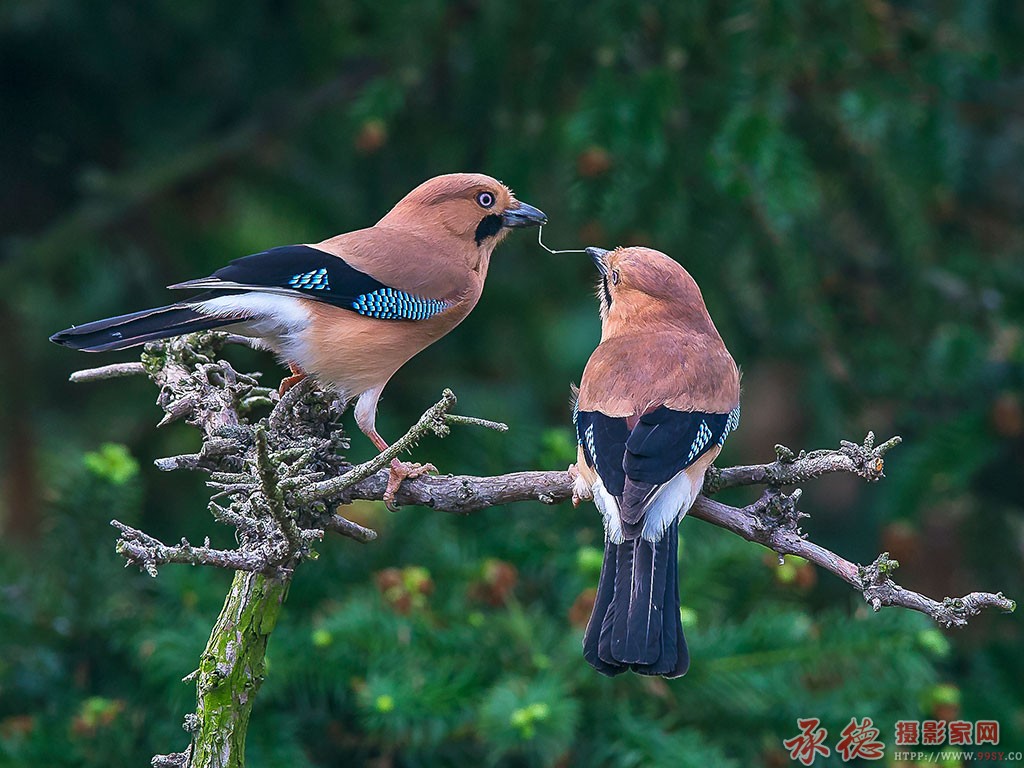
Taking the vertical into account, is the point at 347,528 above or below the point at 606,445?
above

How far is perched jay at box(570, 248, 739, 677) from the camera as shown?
2.88 m

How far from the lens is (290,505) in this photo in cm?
262

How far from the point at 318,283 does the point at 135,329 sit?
32.8 inches

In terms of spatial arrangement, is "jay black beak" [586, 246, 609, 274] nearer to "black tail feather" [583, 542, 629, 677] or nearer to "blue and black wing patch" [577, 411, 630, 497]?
"blue and black wing patch" [577, 411, 630, 497]

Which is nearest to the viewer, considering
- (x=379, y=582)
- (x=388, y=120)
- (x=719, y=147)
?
(x=379, y=582)

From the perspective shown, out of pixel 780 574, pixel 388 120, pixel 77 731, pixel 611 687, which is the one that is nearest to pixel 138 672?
pixel 77 731

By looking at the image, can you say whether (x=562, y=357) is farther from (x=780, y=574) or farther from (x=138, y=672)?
(x=138, y=672)

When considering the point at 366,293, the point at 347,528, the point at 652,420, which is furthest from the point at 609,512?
the point at 366,293

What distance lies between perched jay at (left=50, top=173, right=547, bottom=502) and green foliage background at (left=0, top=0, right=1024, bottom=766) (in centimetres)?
48

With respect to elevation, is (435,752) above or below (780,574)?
below

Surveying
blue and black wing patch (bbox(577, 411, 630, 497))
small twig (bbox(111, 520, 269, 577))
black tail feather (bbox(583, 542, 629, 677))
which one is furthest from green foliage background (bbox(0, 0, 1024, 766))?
small twig (bbox(111, 520, 269, 577))

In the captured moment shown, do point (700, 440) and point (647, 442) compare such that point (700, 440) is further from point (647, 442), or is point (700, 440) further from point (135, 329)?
point (135, 329)

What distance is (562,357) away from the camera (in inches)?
248

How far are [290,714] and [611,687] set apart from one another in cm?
101
